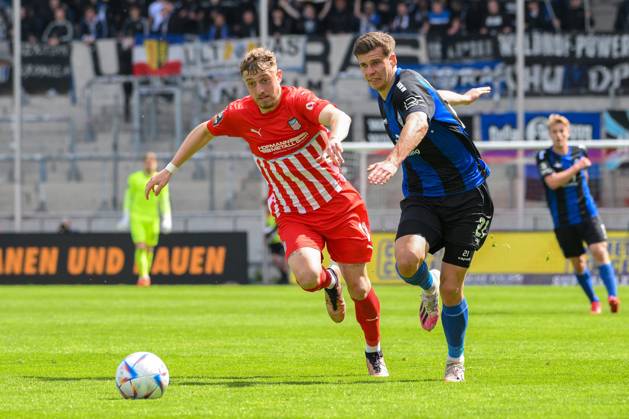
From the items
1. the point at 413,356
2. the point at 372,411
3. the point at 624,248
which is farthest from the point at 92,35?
the point at 372,411

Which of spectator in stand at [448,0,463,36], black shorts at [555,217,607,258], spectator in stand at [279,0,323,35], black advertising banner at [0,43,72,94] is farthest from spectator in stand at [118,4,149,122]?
black shorts at [555,217,607,258]

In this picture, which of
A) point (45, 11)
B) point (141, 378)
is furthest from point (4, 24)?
point (141, 378)

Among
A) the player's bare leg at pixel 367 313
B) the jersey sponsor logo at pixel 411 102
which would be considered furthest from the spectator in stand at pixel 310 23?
the jersey sponsor logo at pixel 411 102

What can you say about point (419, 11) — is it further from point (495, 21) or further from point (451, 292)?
point (451, 292)

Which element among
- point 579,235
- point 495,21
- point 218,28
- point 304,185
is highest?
point 495,21

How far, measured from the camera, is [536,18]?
94.9ft

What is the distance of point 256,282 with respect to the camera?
26.4m

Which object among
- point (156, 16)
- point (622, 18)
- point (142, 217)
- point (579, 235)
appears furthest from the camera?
point (156, 16)

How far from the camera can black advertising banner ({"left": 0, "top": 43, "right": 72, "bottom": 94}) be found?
3030 centimetres

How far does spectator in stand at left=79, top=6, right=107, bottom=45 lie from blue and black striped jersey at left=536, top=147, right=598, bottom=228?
18243 millimetres

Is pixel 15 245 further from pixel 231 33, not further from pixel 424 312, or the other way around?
pixel 424 312

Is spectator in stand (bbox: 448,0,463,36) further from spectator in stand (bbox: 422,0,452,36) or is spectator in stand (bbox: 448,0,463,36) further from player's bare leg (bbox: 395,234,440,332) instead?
player's bare leg (bbox: 395,234,440,332)

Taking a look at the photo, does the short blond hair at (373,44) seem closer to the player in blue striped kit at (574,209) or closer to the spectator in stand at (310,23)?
the player in blue striped kit at (574,209)

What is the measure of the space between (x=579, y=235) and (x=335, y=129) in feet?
27.5
